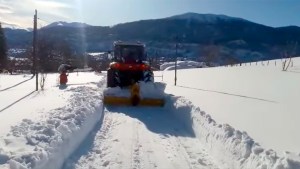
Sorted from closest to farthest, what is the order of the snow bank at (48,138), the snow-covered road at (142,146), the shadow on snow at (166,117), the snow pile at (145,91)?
the snow bank at (48,138), the snow-covered road at (142,146), the shadow on snow at (166,117), the snow pile at (145,91)

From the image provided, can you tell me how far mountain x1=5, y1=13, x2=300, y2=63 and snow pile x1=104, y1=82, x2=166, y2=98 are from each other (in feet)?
337

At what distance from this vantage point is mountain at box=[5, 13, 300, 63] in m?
124

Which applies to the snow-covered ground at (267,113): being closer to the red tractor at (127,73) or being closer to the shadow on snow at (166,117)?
the shadow on snow at (166,117)

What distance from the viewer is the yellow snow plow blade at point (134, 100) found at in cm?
1512

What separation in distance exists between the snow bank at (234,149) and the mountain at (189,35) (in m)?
108

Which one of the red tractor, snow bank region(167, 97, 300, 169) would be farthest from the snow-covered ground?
the red tractor

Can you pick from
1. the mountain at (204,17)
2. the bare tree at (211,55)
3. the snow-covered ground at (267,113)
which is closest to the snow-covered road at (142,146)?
the snow-covered ground at (267,113)

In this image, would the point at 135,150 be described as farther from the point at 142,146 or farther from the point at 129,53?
the point at 129,53

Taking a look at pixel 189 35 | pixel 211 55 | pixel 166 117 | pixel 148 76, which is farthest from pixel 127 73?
pixel 189 35

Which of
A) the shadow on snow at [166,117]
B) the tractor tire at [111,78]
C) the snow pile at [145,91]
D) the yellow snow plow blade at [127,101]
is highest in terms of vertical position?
the tractor tire at [111,78]

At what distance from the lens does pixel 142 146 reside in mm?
8875

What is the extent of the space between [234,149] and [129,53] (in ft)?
39.8

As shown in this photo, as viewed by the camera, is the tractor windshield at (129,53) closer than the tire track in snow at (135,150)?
No

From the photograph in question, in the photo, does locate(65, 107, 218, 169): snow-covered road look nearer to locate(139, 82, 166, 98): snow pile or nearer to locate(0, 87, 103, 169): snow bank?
locate(0, 87, 103, 169): snow bank
